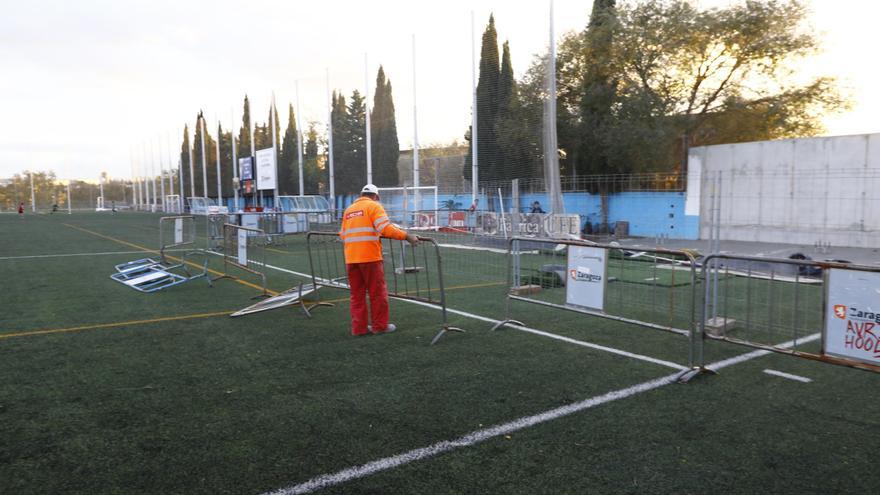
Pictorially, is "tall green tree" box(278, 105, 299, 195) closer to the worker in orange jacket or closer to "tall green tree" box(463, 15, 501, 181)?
"tall green tree" box(463, 15, 501, 181)

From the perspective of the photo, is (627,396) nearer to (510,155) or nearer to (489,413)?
(489,413)

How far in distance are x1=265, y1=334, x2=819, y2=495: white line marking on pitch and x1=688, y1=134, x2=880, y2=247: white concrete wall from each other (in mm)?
9484

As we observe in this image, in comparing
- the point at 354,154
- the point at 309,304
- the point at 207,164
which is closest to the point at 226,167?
the point at 207,164

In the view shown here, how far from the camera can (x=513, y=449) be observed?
13.2ft

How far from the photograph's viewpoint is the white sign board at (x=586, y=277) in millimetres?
6477

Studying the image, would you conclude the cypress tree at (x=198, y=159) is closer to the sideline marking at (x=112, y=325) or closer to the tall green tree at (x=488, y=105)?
the tall green tree at (x=488, y=105)

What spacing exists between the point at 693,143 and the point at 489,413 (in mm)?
26310

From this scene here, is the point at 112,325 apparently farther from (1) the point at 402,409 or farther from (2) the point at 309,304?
(1) the point at 402,409

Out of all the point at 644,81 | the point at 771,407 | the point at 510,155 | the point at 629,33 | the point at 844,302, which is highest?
the point at 629,33

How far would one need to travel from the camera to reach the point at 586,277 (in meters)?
6.65

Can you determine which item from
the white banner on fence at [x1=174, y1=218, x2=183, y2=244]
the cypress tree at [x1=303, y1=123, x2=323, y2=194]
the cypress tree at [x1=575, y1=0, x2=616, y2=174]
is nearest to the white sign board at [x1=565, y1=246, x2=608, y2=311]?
the white banner on fence at [x1=174, y1=218, x2=183, y2=244]

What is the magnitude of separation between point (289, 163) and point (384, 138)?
1928 cm

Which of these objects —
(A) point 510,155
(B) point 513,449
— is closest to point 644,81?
(A) point 510,155

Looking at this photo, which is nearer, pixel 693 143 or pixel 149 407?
pixel 149 407
